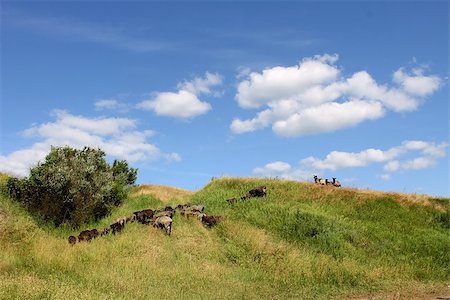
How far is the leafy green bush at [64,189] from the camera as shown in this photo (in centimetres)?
2836

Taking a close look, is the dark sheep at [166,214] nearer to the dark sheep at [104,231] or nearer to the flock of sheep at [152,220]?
the flock of sheep at [152,220]

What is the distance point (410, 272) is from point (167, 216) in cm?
1362

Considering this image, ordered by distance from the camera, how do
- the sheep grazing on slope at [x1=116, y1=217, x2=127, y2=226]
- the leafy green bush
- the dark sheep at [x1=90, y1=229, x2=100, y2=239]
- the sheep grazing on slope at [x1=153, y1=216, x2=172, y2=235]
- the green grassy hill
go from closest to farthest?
the green grassy hill
the dark sheep at [x1=90, y1=229, x2=100, y2=239]
the sheep grazing on slope at [x1=153, y1=216, x2=172, y2=235]
the sheep grazing on slope at [x1=116, y1=217, x2=127, y2=226]
the leafy green bush

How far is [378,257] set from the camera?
2514cm

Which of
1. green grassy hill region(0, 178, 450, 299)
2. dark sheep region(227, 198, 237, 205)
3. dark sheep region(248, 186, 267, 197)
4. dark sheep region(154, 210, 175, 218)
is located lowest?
green grassy hill region(0, 178, 450, 299)

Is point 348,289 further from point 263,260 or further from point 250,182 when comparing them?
point 250,182

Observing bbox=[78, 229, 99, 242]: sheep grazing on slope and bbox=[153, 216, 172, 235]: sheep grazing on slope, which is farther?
bbox=[153, 216, 172, 235]: sheep grazing on slope

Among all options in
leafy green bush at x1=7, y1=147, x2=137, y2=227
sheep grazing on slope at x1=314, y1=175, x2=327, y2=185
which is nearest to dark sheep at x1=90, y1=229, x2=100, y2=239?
leafy green bush at x1=7, y1=147, x2=137, y2=227

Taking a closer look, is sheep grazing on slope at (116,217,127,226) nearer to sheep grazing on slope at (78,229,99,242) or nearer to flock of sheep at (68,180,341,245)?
flock of sheep at (68,180,341,245)

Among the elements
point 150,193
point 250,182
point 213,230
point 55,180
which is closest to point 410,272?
point 213,230

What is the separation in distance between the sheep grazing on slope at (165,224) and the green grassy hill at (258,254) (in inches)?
17.9

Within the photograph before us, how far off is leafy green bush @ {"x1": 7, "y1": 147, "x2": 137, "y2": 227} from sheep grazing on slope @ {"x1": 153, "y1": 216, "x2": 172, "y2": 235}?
6.38 metres

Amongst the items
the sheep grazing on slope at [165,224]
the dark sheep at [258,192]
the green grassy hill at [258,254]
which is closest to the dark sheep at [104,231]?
the green grassy hill at [258,254]

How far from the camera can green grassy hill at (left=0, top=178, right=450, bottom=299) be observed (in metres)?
17.4
